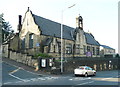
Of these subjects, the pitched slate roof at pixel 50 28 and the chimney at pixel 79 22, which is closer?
the pitched slate roof at pixel 50 28

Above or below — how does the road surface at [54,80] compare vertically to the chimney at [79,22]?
below

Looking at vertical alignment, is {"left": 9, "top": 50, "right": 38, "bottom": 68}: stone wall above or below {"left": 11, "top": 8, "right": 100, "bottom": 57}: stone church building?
below

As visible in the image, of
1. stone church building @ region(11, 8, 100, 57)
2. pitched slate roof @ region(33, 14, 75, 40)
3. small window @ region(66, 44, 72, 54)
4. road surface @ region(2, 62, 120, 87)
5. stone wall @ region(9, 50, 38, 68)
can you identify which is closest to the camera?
road surface @ region(2, 62, 120, 87)

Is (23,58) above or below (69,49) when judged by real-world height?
below

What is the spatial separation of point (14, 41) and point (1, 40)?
934 cm

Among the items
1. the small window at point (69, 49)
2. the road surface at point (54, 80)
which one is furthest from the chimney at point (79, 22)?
the road surface at point (54, 80)

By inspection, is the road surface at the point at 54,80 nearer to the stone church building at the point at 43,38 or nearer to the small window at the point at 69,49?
the stone church building at the point at 43,38

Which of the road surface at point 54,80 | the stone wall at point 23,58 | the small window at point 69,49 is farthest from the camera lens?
the small window at point 69,49

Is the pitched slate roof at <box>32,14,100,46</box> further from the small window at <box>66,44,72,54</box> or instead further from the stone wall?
the stone wall

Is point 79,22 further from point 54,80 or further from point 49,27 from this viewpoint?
point 54,80

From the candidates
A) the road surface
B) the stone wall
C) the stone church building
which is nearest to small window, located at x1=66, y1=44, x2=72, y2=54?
the stone church building

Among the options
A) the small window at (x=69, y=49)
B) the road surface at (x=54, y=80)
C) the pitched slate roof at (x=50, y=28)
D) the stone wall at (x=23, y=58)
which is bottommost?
the road surface at (x=54, y=80)

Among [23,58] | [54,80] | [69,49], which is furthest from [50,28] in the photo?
[54,80]

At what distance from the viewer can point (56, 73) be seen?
27.0m
